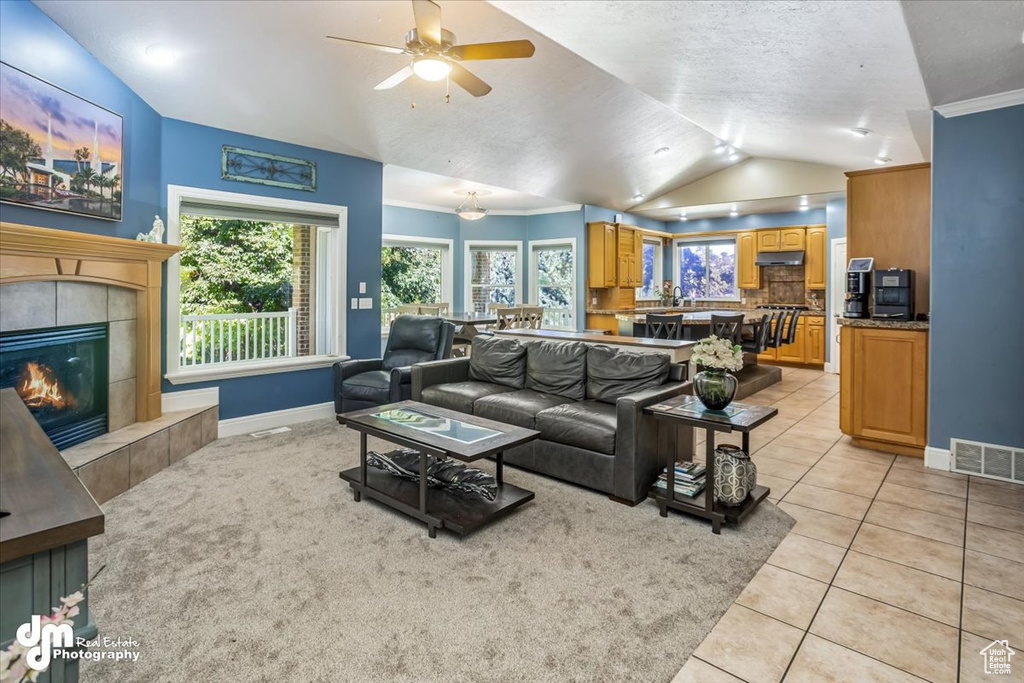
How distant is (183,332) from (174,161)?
1492 millimetres

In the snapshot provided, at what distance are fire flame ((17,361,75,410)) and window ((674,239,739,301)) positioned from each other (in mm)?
9409

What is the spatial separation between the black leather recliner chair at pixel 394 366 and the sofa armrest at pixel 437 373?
0.62 feet

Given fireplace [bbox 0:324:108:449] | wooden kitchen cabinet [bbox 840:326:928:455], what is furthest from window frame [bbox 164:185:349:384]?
wooden kitchen cabinet [bbox 840:326:928:455]

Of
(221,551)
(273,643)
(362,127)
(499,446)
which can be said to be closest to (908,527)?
(499,446)

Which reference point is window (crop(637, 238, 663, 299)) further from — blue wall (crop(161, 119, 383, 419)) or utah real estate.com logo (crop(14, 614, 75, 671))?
utah real estate.com logo (crop(14, 614, 75, 671))

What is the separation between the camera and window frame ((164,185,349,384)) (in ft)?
13.5

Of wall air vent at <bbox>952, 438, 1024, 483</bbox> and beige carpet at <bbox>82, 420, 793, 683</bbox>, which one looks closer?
beige carpet at <bbox>82, 420, 793, 683</bbox>

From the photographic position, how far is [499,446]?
257cm

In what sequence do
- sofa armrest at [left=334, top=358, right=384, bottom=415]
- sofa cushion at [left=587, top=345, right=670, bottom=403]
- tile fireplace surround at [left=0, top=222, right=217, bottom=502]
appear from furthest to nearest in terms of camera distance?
sofa armrest at [left=334, top=358, right=384, bottom=415] < sofa cushion at [left=587, top=345, right=670, bottom=403] < tile fireplace surround at [left=0, top=222, right=217, bottom=502]

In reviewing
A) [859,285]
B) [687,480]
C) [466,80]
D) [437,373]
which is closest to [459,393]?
[437,373]

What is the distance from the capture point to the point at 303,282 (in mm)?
5879

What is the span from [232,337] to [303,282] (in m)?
1.09

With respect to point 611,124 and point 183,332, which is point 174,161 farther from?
point 611,124

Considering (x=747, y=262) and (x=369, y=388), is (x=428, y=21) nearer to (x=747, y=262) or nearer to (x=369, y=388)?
(x=369, y=388)
